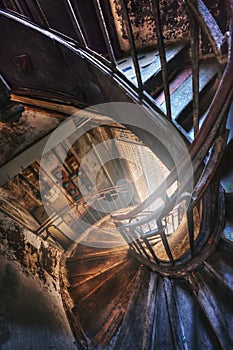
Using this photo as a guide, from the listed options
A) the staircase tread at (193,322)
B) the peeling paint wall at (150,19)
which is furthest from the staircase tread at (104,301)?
the peeling paint wall at (150,19)

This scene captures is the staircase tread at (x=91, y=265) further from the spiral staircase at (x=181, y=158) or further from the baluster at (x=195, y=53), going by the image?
the baluster at (x=195, y=53)

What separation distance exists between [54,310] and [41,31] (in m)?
2.95

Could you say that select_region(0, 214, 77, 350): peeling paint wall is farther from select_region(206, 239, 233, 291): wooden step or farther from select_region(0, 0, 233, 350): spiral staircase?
select_region(206, 239, 233, 291): wooden step

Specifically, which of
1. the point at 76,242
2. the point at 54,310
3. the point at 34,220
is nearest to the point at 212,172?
the point at 54,310

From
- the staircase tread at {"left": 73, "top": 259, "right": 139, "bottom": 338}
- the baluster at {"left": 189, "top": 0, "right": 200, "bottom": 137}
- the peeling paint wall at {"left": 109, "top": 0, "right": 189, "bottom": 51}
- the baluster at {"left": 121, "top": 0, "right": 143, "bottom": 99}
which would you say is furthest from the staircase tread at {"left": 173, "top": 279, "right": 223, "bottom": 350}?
the peeling paint wall at {"left": 109, "top": 0, "right": 189, "bottom": 51}

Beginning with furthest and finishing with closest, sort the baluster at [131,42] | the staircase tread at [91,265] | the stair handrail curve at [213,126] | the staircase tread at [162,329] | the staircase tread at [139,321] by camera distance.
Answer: the staircase tread at [91,265] < the staircase tread at [139,321] < the staircase tread at [162,329] < the baluster at [131,42] < the stair handrail curve at [213,126]

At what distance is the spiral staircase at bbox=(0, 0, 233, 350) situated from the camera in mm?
1473

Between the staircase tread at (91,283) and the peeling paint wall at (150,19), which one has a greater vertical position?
the peeling paint wall at (150,19)

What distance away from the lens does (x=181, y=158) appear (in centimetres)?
150

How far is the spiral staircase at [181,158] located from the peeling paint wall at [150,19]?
0.22 metres

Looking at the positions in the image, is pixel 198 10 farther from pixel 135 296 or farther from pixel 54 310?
pixel 135 296

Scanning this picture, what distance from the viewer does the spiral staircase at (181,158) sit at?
1473mm

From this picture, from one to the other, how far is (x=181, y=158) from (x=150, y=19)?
9.72ft

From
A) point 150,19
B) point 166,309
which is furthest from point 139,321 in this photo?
point 150,19
